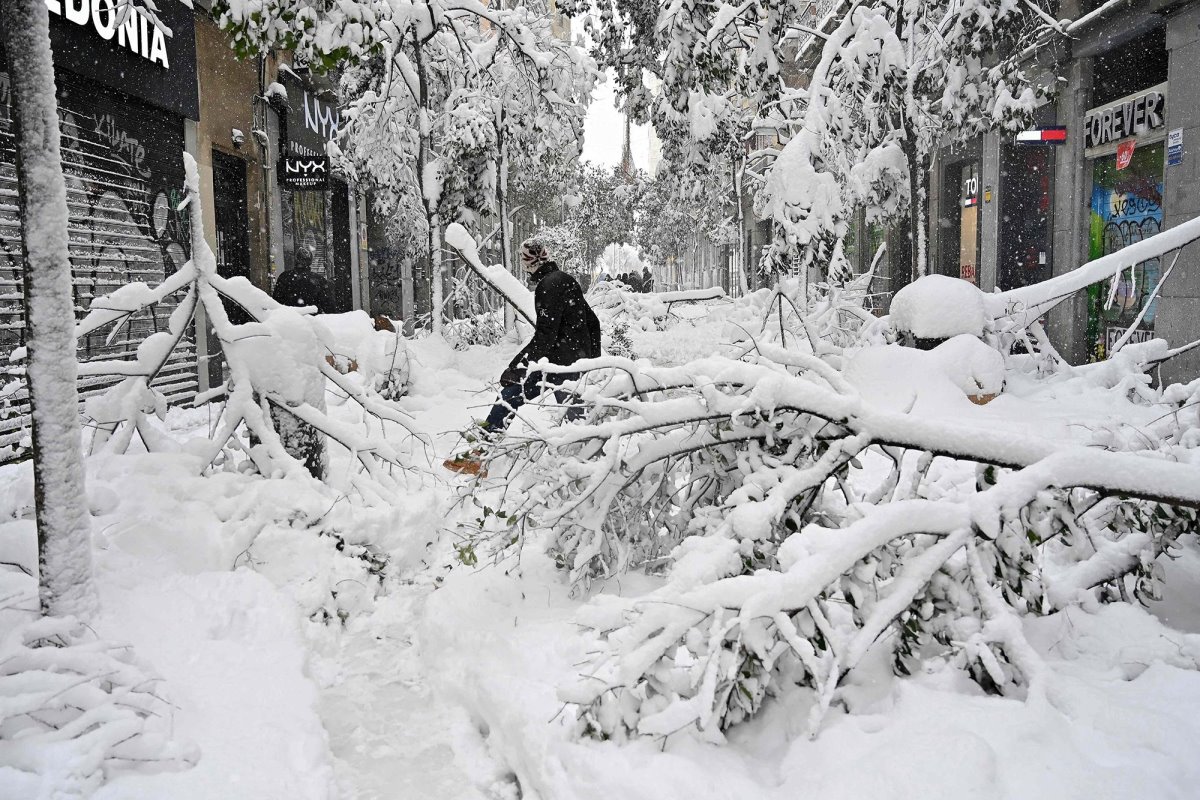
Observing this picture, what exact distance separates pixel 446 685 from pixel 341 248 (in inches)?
735

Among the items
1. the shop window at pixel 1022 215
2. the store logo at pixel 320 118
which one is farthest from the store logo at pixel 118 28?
the shop window at pixel 1022 215

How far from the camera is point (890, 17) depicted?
11.0m

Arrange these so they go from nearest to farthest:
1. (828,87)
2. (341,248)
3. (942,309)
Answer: (942,309), (828,87), (341,248)

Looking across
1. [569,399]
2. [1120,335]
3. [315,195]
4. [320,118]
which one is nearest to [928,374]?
[569,399]

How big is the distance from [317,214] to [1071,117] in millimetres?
14748

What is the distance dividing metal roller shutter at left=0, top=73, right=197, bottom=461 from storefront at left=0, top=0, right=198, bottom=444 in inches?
0.5

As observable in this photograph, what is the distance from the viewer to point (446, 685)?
3770 millimetres

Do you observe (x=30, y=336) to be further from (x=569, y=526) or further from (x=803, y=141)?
(x=803, y=141)

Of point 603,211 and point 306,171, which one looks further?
point 603,211

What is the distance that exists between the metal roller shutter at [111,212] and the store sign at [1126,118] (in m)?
11.9

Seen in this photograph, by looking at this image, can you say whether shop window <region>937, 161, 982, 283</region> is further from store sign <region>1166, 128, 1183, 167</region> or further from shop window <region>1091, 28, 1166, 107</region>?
store sign <region>1166, 128, 1183, 167</region>

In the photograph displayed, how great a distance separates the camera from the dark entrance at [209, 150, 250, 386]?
45.4 ft

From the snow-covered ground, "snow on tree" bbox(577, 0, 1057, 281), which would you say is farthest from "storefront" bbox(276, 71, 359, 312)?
the snow-covered ground

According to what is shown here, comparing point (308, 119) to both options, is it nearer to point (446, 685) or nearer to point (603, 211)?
point (446, 685)
